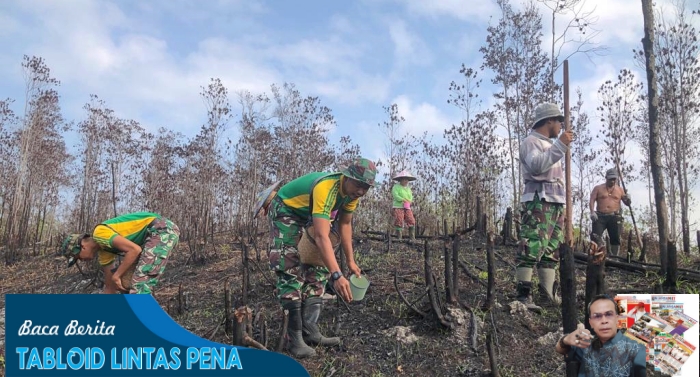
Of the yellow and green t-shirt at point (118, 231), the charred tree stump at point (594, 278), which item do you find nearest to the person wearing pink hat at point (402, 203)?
the yellow and green t-shirt at point (118, 231)

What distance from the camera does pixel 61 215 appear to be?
30.6 m

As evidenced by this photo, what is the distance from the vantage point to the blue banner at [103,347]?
2.15 meters

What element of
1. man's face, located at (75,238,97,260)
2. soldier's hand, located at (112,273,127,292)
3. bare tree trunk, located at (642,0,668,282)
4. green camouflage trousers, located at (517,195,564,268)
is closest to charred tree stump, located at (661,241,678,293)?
bare tree trunk, located at (642,0,668,282)

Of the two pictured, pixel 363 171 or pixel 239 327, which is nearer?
pixel 239 327

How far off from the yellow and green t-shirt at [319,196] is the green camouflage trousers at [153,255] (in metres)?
1.20

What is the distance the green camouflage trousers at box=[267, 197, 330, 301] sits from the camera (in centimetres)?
300

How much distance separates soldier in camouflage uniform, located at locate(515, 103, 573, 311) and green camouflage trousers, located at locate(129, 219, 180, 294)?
277cm

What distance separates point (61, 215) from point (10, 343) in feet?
109

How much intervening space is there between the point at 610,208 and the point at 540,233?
4.05 m

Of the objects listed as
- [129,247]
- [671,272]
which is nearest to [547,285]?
[671,272]

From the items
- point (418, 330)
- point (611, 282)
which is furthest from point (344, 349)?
point (611, 282)

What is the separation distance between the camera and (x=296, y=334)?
294 cm

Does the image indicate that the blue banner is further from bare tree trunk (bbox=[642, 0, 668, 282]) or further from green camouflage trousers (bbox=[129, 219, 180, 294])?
bare tree trunk (bbox=[642, 0, 668, 282])

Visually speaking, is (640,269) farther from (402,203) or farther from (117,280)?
(117,280)
